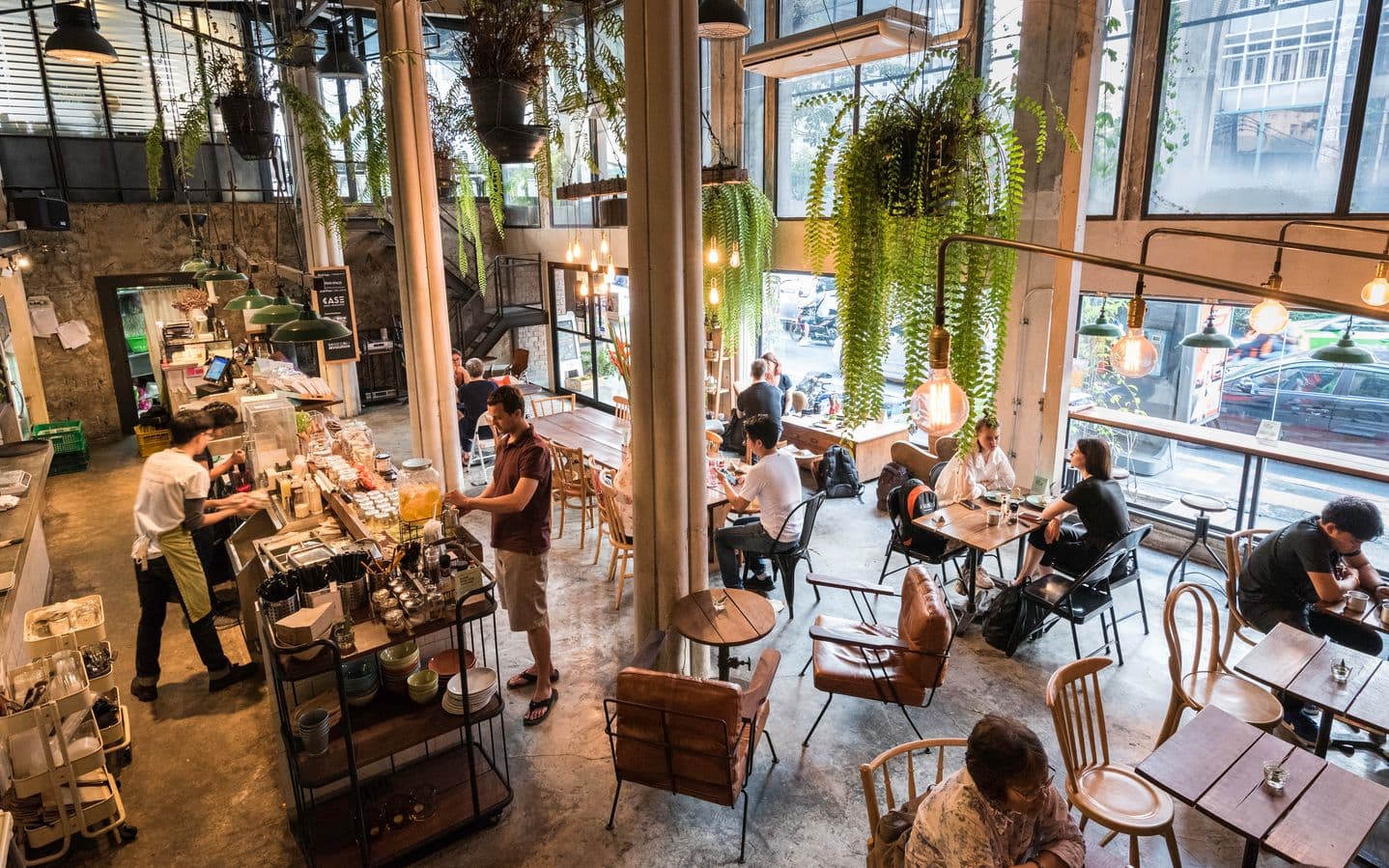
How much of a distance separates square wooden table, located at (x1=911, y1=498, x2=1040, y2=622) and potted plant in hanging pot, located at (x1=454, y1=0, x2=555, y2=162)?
3414 millimetres

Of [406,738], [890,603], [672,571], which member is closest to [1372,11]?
[890,603]

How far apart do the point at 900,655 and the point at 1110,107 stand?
4.66 meters

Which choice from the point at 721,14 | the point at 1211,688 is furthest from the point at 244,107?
the point at 1211,688

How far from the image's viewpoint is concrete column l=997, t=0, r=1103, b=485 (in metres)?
5.71

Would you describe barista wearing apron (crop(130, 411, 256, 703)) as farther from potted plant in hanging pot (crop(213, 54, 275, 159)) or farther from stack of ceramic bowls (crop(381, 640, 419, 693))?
potted plant in hanging pot (crop(213, 54, 275, 159))

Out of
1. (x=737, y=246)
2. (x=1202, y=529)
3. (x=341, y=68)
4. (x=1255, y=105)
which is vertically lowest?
(x=1202, y=529)

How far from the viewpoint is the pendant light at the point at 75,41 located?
5.30 metres

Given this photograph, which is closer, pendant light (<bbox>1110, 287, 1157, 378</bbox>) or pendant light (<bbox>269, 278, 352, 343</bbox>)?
pendant light (<bbox>1110, 287, 1157, 378</bbox>)

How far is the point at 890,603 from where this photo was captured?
5.68 m

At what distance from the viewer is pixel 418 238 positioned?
6.56 meters

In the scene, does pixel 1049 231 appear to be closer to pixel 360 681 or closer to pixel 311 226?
pixel 360 681

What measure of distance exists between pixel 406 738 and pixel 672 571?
145 cm

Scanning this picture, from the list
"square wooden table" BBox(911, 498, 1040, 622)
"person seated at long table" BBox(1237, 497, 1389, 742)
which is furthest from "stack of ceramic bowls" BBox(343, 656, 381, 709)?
"person seated at long table" BBox(1237, 497, 1389, 742)

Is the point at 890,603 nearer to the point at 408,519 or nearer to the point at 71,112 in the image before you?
the point at 408,519
